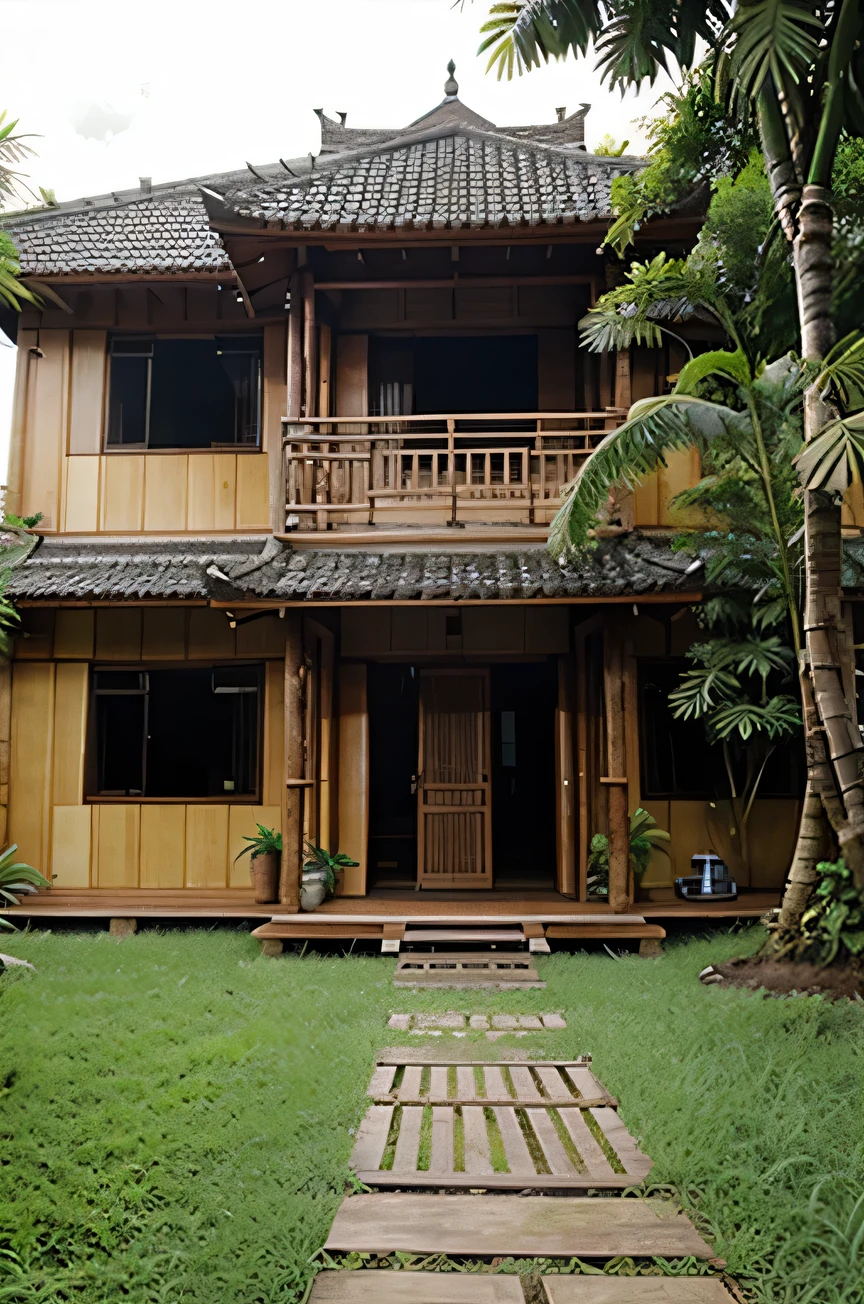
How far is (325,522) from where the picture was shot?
8.46 meters

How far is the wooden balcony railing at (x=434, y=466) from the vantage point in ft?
26.1

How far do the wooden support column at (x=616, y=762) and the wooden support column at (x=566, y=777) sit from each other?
86 cm

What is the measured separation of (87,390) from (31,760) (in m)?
3.57

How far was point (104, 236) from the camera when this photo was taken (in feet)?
31.9

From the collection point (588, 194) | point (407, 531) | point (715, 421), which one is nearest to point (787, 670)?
point (715, 421)

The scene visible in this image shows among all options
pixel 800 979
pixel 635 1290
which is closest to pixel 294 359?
pixel 800 979

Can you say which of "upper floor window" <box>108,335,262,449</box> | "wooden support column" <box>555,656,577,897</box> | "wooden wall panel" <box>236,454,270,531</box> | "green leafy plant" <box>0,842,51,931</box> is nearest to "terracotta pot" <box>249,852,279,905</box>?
"green leafy plant" <box>0,842,51,931</box>

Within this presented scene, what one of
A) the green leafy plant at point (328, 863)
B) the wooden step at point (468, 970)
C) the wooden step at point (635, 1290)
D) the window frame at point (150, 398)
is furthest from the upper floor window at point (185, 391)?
the wooden step at point (635, 1290)

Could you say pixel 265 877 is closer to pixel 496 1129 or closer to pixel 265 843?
pixel 265 843

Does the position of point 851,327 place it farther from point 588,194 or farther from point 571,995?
point 571,995

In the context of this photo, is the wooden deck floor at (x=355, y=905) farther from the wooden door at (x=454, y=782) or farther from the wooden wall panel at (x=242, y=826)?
the wooden door at (x=454, y=782)

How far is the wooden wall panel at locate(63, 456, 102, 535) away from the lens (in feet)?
29.7

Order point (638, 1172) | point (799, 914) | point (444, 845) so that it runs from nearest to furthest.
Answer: point (638, 1172), point (799, 914), point (444, 845)

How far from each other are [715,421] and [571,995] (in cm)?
388
